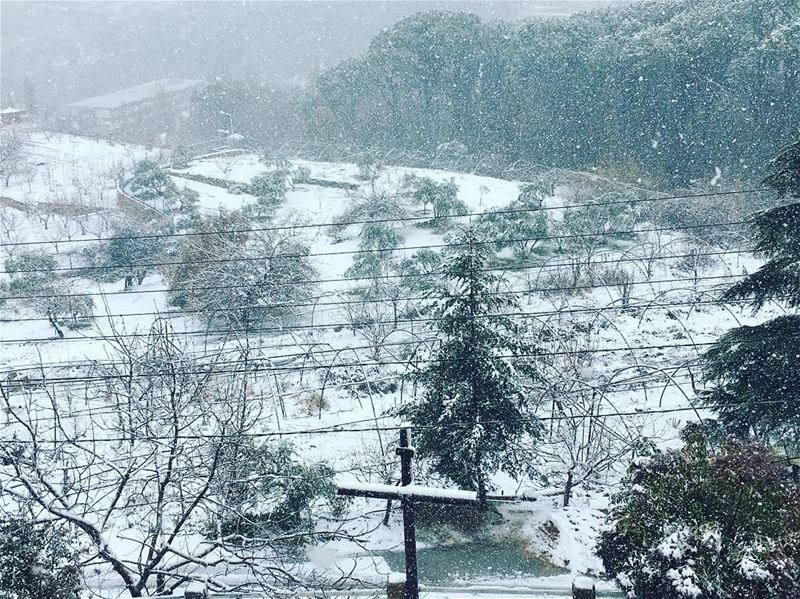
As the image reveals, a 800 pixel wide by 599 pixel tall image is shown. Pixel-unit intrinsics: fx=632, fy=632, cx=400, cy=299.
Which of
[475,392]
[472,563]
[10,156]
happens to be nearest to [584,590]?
[472,563]

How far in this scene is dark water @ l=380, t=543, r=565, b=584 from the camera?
27.6 feet

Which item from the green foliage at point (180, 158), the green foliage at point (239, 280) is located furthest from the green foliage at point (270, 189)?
the green foliage at point (180, 158)

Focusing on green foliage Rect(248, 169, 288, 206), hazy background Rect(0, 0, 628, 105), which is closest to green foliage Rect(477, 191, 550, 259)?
green foliage Rect(248, 169, 288, 206)

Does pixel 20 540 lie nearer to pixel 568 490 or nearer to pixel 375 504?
pixel 375 504

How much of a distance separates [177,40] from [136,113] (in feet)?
67.7

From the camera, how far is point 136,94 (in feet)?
179

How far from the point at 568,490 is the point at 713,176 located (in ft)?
67.6

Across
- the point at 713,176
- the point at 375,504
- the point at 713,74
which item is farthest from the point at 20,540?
the point at 713,74

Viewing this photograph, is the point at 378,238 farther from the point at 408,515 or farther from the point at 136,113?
the point at 136,113

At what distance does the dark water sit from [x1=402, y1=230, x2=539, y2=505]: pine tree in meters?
0.88

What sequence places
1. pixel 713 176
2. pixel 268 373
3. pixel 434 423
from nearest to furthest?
pixel 434 423 < pixel 268 373 < pixel 713 176

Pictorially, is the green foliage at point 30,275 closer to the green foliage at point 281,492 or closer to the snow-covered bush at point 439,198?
the snow-covered bush at point 439,198

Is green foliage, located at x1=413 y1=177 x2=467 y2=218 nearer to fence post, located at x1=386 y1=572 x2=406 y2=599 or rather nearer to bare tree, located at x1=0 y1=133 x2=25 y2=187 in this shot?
fence post, located at x1=386 y1=572 x2=406 y2=599

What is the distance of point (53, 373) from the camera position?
13094 mm
